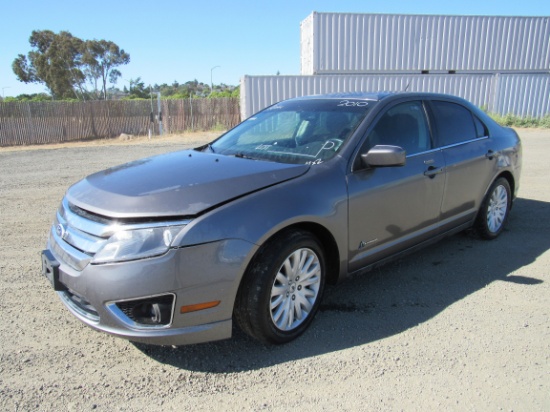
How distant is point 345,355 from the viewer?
288 centimetres

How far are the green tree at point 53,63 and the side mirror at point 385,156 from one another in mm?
53379

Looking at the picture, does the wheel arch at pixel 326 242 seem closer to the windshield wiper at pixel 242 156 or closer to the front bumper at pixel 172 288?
the front bumper at pixel 172 288

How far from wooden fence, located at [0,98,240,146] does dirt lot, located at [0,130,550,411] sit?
1801 cm

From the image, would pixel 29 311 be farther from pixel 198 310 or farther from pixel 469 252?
pixel 469 252

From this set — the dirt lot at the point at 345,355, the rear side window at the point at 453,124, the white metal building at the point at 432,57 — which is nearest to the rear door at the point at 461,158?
the rear side window at the point at 453,124

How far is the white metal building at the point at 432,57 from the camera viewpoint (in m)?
21.8

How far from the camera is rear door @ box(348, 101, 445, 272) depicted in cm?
333

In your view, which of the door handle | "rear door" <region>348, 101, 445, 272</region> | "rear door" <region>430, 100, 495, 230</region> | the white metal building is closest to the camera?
"rear door" <region>348, 101, 445, 272</region>

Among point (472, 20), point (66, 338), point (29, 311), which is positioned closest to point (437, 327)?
point (66, 338)

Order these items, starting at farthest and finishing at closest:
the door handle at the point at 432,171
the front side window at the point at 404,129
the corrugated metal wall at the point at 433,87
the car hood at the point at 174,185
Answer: the corrugated metal wall at the point at 433,87, the door handle at the point at 432,171, the front side window at the point at 404,129, the car hood at the point at 174,185

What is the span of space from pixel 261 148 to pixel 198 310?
1645 millimetres

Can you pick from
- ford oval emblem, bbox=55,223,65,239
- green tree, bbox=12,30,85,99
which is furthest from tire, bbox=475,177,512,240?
green tree, bbox=12,30,85,99

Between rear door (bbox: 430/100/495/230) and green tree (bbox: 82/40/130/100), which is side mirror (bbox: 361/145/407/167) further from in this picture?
green tree (bbox: 82/40/130/100)

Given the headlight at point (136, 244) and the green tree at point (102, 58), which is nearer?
the headlight at point (136, 244)
